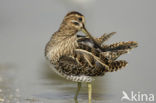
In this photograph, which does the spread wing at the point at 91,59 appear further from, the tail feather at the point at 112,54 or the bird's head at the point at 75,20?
the bird's head at the point at 75,20

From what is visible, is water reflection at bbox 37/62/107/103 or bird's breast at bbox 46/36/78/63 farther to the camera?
water reflection at bbox 37/62/107/103

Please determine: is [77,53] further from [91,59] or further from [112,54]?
[112,54]

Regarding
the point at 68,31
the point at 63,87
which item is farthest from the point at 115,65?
the point at 63,87

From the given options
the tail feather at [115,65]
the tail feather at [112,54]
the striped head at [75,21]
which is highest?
the striped head at [75,21]

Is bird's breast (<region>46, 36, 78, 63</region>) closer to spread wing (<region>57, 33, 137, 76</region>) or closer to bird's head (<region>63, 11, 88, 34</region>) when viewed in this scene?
spread wing (<region>57, 33, 137, 76</region>)

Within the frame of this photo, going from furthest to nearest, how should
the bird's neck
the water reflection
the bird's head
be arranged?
1. the water reflection
2. the bird's neck
3. the bird's head

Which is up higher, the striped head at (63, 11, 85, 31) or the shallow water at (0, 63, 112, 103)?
the striped head at (63, 11, 85, 31)

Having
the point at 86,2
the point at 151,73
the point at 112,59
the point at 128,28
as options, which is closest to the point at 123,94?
the point at 112,59

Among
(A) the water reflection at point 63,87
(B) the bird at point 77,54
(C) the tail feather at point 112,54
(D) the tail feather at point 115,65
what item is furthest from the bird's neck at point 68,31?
(A) the water reflection at point 63,87

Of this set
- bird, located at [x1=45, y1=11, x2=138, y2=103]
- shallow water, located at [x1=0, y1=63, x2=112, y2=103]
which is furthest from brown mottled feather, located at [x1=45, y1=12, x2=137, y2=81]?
shallow water, located at [x1=0, y1=63, x2=112, y2=103]
